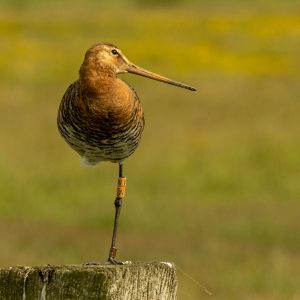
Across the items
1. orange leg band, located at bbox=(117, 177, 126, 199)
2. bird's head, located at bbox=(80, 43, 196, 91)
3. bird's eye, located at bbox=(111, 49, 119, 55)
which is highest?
bird's eye, located at bbox=(111, 49, 119, 55)

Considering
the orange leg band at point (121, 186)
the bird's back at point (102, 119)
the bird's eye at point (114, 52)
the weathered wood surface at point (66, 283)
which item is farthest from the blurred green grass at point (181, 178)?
the weathered wood surface at point (66, 283)

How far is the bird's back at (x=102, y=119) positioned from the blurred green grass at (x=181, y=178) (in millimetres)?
1557

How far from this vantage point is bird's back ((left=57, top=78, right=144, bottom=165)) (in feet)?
21.1

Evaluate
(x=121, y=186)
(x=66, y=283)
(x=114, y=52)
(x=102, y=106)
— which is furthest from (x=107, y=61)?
(x=66, y=283)

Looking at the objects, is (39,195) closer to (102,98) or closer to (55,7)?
(102,98)

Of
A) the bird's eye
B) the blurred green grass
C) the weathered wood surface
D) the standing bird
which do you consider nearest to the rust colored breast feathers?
the standing bird

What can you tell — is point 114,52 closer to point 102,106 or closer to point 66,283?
point 102,106

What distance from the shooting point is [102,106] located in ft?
21.1

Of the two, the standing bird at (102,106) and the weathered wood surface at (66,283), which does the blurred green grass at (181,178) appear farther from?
the weathered wood surface at (66,283)

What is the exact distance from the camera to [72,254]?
12.9m

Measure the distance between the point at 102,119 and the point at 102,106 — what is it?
0.28 ft

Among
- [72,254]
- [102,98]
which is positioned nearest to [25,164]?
[72,254]

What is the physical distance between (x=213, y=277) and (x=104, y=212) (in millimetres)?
5055

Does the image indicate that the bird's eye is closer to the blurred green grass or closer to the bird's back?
the bird's back
